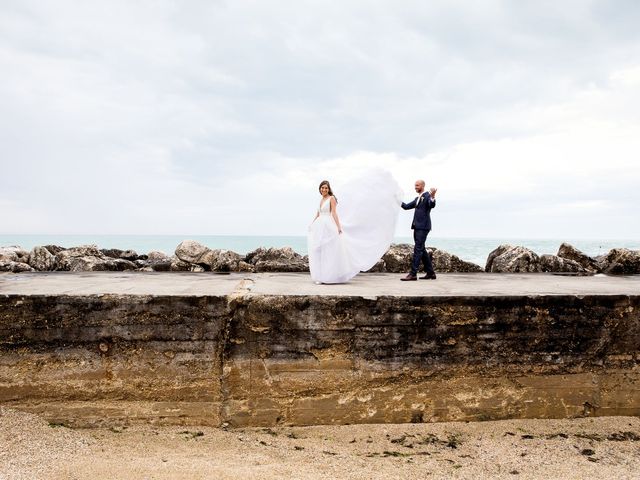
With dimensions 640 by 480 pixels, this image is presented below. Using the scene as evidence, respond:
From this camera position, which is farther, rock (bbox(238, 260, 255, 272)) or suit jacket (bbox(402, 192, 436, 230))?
rock (bbox(238, 260, 255, 272))

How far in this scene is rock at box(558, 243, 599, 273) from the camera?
31.3ft

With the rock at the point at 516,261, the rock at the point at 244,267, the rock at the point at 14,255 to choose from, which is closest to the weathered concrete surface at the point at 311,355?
the rock at the point at 244,267

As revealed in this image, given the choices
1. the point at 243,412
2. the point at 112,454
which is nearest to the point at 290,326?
the point at 243,412

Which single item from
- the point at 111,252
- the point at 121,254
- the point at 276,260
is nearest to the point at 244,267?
the point at 276,260

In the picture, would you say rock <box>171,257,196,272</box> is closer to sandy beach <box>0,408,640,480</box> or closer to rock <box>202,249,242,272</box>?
rock <box>202,249,242,272</box>

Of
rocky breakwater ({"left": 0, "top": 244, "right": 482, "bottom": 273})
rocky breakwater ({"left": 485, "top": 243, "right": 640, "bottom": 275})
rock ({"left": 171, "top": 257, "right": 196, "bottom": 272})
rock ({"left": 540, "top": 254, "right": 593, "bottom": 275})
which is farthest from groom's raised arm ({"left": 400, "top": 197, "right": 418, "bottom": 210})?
rock ({"left": 171, "top": 257, "right": 196, "bottom": 272})

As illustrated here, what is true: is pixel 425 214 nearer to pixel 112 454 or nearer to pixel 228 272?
pixel 228 272

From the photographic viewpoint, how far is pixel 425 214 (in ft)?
24.6

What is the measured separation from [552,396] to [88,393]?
4720mm

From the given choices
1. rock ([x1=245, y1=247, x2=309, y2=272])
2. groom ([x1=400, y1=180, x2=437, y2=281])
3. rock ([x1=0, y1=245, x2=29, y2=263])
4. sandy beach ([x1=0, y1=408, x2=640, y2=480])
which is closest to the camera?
sandy beach ([x1=0, y1=408, x2=640, y2=480])

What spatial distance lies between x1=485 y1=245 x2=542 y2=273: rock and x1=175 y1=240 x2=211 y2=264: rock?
5.61 metres

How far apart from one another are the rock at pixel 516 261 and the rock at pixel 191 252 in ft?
18.4

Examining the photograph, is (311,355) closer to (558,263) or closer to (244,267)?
(244,267)

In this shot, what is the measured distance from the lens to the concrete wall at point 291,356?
15.3 feet
